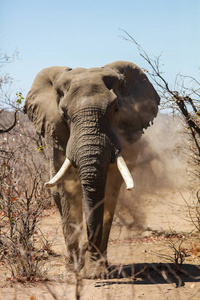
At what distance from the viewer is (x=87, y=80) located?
6.43 meters

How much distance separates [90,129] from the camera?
6.09m

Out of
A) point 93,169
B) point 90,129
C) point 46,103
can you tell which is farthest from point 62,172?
point 46,103

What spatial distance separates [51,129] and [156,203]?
7.15m

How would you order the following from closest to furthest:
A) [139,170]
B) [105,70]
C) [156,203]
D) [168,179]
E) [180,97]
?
[105,70]
[180,97]
[139,170]
[156,203]
[168,179]

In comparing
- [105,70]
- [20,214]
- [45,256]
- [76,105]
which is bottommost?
[45,256]

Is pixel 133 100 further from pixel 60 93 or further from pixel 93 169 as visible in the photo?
pixel 93 169

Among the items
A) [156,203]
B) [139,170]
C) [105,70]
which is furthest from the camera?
[156,203]

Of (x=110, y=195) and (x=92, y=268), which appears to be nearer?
(x=92, y=268)

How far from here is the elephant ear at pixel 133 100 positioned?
7320 mm

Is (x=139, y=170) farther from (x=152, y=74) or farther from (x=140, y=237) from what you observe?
(x=152, y=74)

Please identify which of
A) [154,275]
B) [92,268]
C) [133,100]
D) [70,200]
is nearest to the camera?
[92,268]

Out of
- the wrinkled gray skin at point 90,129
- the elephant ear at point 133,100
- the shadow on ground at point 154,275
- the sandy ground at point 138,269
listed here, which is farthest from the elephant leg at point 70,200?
the elephant ear at point 133,100

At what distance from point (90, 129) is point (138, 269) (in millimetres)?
2615

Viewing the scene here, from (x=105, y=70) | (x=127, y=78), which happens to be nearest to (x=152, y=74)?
(x=127, y=78)
